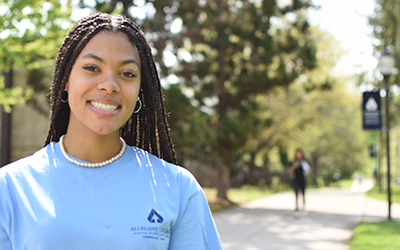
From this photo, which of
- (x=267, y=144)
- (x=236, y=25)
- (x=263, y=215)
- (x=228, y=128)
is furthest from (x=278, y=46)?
(x=267, y=144)

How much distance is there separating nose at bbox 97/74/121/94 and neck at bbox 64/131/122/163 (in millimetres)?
165

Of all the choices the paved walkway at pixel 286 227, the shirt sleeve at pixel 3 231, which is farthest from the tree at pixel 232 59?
the shirt sleeve at pixel 3 231

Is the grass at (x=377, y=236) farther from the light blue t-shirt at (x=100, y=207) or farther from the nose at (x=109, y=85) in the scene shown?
the nose at (x=109, y=85)

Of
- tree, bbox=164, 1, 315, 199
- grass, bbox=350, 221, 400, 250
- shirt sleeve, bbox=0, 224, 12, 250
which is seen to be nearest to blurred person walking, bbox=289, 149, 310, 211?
grass, bbox=350, 221, 400, 250

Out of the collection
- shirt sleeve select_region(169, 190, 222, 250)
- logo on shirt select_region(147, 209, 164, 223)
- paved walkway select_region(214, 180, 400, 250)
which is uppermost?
logo on shirt select_region(147, 209, 164, 223)

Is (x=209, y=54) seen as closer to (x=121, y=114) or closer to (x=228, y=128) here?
(x=228, y=128)

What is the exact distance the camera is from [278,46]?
14414 millimetres

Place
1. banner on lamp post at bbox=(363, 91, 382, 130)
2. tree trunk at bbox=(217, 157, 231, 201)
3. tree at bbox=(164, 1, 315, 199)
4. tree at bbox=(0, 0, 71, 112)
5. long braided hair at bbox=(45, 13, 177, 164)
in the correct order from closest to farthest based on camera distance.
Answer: long braided hair at bbox=(45, 13, 177, 164) → tree at bbox=(0, 0, 71, 112) → banner on lamp post at bbox=(363, 91, 382, 130) → tree at bbox=(164, 1, 315, 199) → tree trunk at bbox=(217, 157, 231, 201)

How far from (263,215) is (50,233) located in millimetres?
11845

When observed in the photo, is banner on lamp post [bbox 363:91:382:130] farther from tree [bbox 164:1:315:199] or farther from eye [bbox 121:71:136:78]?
eye [bbox 121:71:136:78]

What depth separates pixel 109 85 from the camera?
4.92 ft

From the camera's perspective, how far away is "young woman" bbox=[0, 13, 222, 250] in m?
1.32

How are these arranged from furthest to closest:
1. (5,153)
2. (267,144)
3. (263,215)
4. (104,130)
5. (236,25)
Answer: (267,144) < (5,153) < (236,25) < (263,215) < (104,130)

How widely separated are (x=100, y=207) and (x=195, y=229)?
1.03 ft
